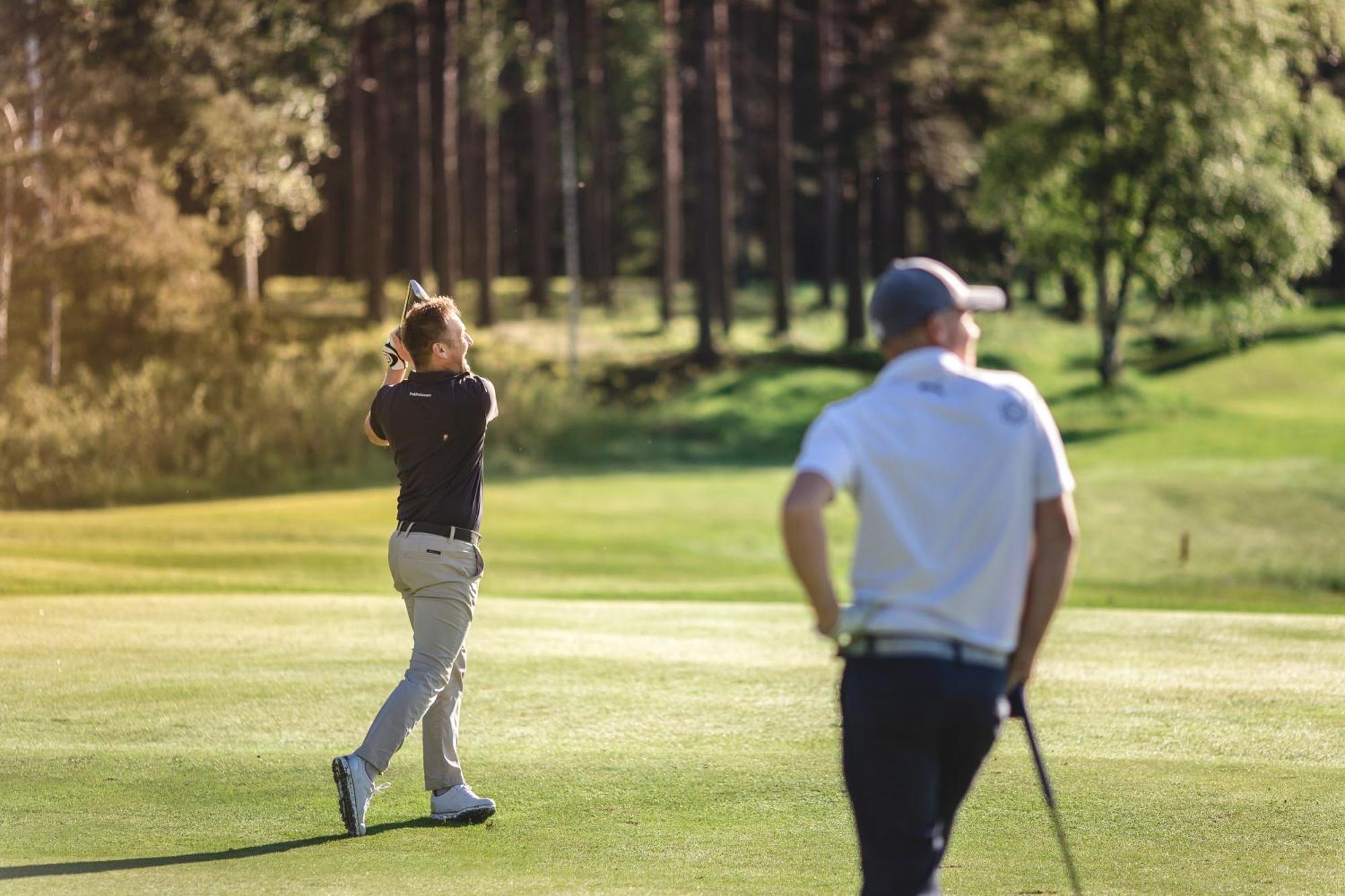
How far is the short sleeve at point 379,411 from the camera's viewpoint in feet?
22.1

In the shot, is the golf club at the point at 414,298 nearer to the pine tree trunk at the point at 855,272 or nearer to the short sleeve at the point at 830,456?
the short sleeve at the point at 830,456

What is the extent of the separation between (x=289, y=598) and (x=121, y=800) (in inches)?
313

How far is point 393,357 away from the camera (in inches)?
281

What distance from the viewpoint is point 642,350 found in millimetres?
45219

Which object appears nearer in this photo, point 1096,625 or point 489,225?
point 1096,625

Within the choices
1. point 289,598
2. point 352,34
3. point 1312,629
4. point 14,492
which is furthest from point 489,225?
point 1312,629

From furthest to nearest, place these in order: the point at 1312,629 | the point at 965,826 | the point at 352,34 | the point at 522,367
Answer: the point at 522,367
the point at 352,34
the point at 1312,629
the point at 965,826

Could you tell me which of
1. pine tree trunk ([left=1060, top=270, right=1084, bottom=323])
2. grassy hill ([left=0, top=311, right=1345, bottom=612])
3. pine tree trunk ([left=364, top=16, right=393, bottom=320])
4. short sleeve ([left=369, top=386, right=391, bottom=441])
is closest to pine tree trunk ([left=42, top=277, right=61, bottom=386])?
grassy hill ([left=0, top=311, right=1345, bottom=612])

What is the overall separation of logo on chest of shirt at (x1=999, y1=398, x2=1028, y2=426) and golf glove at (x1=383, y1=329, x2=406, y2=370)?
3.53 m

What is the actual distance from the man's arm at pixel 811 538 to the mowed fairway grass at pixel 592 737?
2.29 m

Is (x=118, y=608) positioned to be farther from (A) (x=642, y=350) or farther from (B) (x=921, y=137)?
(B) (x=921, y=137)

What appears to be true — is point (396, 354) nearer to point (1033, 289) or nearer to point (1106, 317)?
point (1106, 317)

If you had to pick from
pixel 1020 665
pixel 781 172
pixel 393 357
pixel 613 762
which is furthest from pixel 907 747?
pixel 781 172

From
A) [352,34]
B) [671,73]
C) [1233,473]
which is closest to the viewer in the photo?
[1233,473]
